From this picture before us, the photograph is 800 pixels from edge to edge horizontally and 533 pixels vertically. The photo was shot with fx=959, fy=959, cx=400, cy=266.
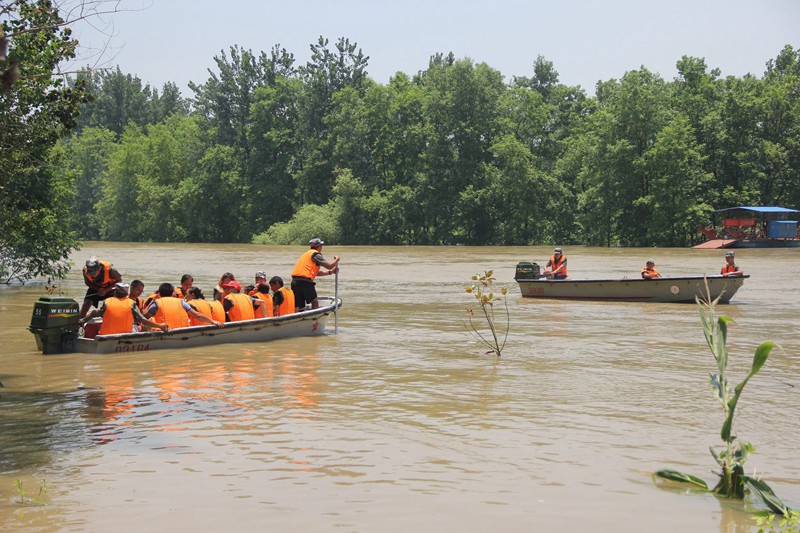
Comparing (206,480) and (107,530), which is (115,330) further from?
(107,530)

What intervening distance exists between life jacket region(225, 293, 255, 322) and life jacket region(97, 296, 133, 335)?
2.24m

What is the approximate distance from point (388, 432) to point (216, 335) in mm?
7311

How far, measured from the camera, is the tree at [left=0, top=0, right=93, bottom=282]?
10820mm

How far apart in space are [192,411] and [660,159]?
62959mm

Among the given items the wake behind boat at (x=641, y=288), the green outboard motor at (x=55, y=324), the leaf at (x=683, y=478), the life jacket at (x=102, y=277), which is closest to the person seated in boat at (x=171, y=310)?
the life jacket at (x=102, y=277)

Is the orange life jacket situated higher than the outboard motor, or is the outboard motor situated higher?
the outboard motor

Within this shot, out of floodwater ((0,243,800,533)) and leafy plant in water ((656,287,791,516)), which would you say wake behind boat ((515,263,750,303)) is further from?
leafy plant in water ((656,287,791,516))

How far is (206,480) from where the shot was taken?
795cm

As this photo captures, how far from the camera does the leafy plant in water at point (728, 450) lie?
667cm

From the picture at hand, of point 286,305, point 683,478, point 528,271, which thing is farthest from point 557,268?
point 683,478

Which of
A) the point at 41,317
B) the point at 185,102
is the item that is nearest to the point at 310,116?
the point at 185,102

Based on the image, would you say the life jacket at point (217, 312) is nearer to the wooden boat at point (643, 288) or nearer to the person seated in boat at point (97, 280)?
the person seated in boat at point (97, 280)

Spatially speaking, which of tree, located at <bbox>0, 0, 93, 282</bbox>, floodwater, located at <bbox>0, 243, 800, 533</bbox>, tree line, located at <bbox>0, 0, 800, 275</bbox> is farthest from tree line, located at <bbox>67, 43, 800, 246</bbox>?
floodwater, located at <bbox>0, 243, 800, 533</bbox>

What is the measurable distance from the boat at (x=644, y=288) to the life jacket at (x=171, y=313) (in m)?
13.4
